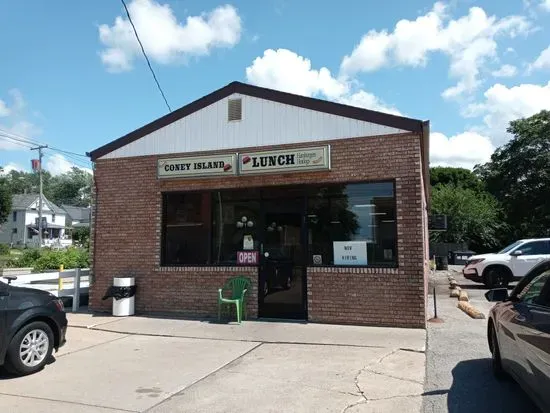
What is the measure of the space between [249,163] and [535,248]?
11.9 metres

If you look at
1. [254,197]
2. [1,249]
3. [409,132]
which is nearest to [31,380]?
[254,197]

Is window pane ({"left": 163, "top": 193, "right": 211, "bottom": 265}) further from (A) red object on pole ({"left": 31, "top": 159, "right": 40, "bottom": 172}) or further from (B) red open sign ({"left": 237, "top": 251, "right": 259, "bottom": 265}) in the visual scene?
(A) red object on pole ({"left": 31, "top": 159, "right": 40, "bottom": 172})

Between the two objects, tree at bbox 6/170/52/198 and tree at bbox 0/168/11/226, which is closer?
tree at bbox 0/168/11/226

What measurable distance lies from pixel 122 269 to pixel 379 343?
631 centimetres

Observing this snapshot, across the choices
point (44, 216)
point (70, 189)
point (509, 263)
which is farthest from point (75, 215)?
point (509, 263)

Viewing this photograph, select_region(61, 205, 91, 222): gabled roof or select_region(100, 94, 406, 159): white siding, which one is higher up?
select_region(61, 205, 91, 222): gabled roof

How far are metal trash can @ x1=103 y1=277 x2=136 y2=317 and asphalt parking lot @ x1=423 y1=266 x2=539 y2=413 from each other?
21.0ft

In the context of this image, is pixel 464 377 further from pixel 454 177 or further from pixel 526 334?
pixel 454 177

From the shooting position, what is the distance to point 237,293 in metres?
10.2

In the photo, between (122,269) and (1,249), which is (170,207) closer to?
(122,269)

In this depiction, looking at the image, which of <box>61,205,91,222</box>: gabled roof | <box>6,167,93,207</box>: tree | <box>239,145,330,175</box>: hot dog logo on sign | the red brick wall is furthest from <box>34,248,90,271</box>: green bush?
<box>6,167,93,207</box>: tree

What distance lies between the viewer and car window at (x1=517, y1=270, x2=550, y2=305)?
460 centimetres

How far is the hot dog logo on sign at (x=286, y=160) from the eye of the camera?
9.85m

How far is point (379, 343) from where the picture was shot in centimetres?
800
